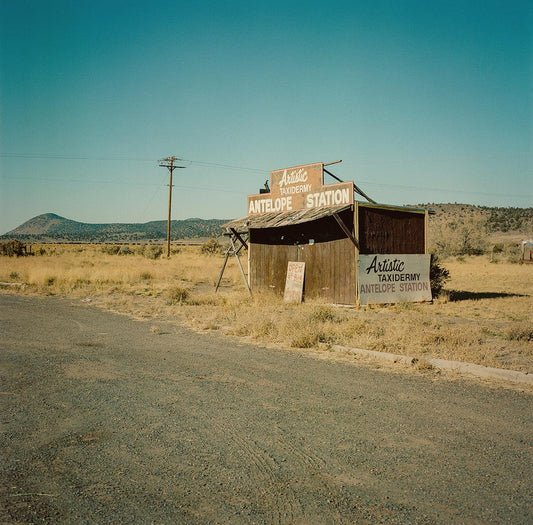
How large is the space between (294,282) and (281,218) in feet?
7.91

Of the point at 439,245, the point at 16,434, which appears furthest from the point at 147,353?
the point at 439,245

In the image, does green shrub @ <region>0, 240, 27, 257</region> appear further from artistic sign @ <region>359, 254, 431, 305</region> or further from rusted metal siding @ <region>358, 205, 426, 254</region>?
artistic sign @ <region>359, 254, 431, 305</region>

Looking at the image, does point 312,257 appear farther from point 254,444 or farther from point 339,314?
point 254,444

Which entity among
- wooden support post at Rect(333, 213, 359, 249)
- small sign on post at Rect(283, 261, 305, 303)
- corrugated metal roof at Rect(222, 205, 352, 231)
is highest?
corrugated metal roof at Rect(222, 205, 352, 231)

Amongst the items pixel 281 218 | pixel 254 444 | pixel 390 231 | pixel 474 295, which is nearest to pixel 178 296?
pixel 281 218

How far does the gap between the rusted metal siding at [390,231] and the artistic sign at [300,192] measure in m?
0.97

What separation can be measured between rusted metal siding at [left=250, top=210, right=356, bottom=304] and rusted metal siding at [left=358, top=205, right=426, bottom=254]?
1.71ft

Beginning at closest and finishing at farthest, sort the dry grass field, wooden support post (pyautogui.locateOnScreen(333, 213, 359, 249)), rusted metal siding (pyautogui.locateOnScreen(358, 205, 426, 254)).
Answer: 1. the dry grass field
2. wooden support post (pyautogui.locateOnScreen(333, 213, 359, 249))
3. rusted metal siding (pyautogui.locateOnScreen(358, 205, 426, 254))

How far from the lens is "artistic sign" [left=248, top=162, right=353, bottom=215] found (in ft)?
53.5

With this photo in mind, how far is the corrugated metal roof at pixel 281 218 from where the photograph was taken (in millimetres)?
15523

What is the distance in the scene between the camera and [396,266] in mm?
17031

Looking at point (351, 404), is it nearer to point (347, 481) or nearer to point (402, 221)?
point (347, 481)

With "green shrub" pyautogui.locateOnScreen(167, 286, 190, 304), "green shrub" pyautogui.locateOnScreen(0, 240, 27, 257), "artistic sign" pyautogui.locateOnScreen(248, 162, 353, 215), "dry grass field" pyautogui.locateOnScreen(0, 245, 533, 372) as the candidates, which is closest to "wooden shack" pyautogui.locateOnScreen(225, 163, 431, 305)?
"artistic sign" pyautogui.locateOnScreen(248, 162, 353, 215)

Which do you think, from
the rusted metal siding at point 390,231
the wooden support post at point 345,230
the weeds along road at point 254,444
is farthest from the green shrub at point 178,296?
the weeds along road at point 254,444
